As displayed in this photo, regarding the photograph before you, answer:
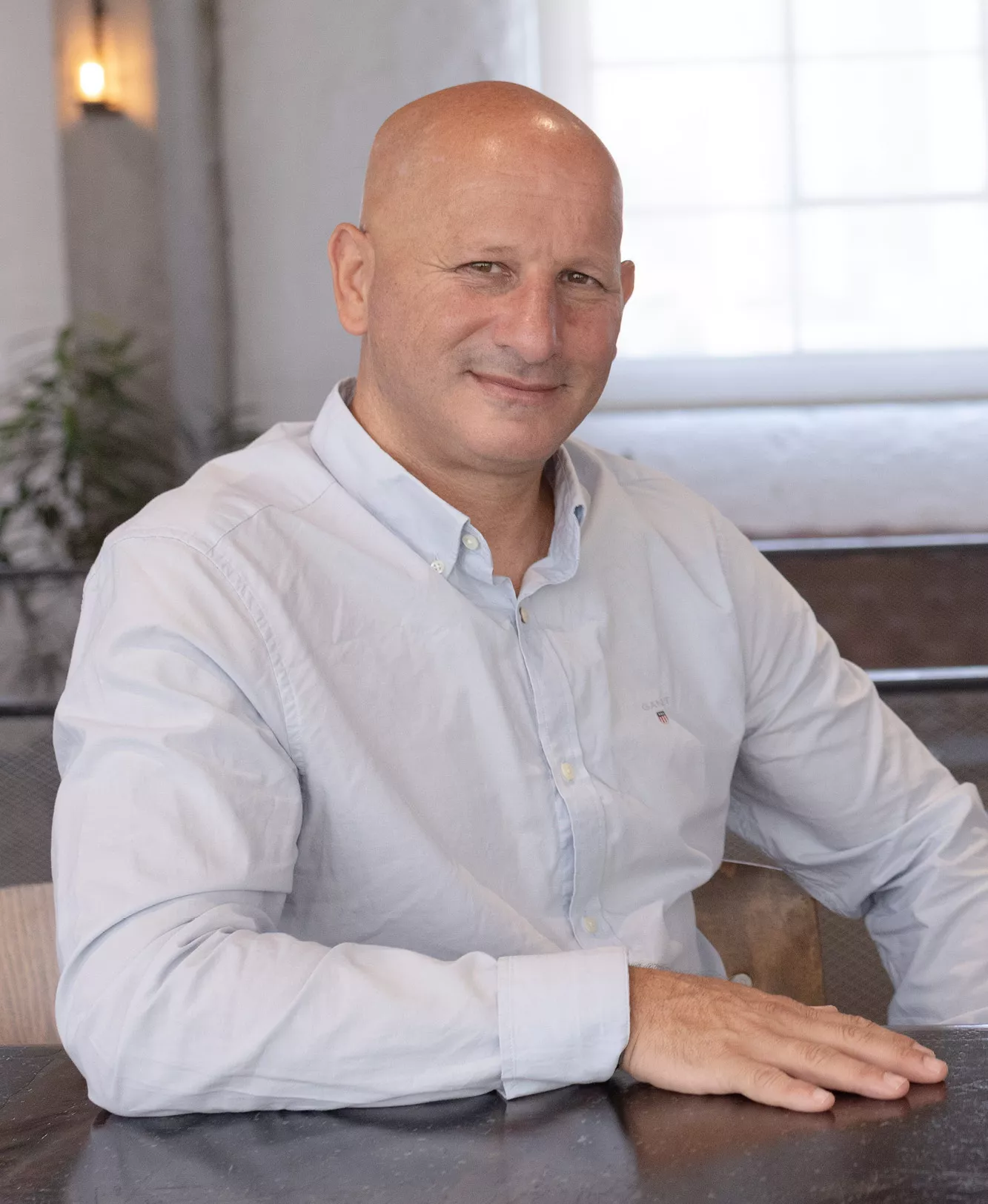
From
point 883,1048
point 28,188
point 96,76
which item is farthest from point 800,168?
point 883,1048

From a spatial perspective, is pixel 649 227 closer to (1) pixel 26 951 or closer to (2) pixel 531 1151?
(1) pixel 26 951

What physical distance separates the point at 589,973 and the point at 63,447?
398 cm

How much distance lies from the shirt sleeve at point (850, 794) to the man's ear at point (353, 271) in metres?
0.46

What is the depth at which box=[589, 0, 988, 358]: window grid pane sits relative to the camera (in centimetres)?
477

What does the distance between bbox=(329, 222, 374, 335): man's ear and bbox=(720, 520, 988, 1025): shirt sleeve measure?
0.46 m

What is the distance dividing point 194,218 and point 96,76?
22.0 inches

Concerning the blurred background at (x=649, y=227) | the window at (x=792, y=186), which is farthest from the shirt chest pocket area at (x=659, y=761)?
the window at (x=792, y=186)

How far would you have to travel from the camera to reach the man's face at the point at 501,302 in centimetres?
128

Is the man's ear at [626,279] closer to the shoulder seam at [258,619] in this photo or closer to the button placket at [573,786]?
the button placket at [573,786]

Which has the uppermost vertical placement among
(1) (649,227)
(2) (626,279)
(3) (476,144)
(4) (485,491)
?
(1) (649,227)

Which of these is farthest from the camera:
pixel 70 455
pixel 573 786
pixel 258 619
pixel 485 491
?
pixel 70 455

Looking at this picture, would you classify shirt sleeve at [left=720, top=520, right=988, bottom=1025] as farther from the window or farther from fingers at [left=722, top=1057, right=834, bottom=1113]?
the window

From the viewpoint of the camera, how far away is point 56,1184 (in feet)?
2.43

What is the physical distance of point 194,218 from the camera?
16.1ft
